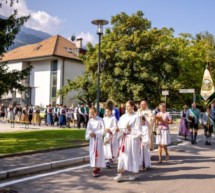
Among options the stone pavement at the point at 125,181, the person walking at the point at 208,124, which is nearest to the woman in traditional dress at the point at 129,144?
the stone pavement at the point at 125,181

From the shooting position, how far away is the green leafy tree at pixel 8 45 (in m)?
17.1

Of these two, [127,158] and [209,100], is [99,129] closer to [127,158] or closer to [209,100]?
[127,158]

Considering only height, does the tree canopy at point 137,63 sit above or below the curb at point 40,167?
above

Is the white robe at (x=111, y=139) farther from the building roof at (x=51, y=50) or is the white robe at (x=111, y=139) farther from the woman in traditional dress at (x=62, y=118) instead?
the building roof at (x=51, y=50)

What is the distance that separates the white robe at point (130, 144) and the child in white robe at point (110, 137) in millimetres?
456

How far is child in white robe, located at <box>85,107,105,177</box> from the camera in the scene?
339 inches

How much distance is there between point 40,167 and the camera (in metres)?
9.25

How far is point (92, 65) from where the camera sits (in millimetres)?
35375

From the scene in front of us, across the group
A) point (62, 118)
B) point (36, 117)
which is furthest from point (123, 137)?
point (36, 117)

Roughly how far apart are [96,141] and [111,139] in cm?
127

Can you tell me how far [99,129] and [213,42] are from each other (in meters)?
49.9

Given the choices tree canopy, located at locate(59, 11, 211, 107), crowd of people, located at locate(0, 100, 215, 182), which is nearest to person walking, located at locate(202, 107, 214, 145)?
crowd of people, located at locate(0, 100, 215, 182)

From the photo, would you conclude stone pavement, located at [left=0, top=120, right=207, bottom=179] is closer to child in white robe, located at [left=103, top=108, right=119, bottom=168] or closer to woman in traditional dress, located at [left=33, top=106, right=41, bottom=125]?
child in white robe, located at [left=103, top=108, right=119, bottom=168]

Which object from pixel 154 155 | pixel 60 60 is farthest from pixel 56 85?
pixel 154 155
